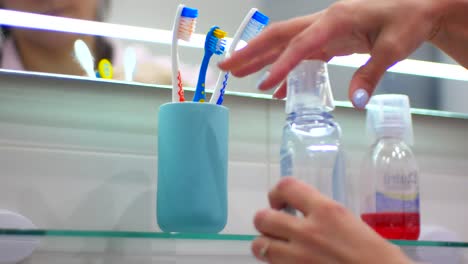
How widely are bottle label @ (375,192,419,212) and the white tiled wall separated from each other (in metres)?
0.16

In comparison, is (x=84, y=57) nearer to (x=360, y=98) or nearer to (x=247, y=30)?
(x=247, y=30)

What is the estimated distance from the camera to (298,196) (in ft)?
1.32

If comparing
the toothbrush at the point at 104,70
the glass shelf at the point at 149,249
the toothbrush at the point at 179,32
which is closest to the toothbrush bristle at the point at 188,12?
the toothbrush at the point at 179,32

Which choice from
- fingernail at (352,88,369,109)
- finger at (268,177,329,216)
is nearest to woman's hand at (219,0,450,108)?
fingernail at (352,88,369,109)

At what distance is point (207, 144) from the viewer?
0.55m

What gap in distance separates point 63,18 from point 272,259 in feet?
1.22

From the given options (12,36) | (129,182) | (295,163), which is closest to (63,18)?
(12,36)

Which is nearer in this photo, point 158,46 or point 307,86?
point 307,86

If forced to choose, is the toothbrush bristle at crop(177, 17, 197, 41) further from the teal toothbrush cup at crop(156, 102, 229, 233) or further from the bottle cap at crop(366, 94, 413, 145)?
the bottle cap at crop(366, 94, 413, 145)

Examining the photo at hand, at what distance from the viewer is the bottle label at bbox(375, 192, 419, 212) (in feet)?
1.83

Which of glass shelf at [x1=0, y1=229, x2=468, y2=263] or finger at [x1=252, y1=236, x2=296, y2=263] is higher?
finger at [x1=252, y1=236, x2=296, y2=263]

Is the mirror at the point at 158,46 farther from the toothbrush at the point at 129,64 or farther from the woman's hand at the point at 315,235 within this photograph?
the woman's hand at the point at 315,235

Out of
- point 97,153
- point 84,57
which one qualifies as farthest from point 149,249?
point 84,57

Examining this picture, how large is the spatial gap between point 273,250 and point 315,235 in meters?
0.03
